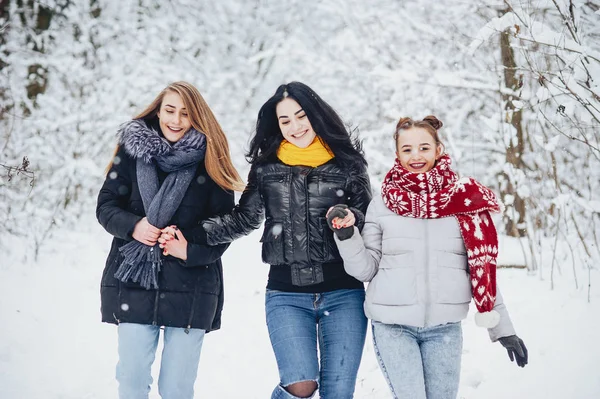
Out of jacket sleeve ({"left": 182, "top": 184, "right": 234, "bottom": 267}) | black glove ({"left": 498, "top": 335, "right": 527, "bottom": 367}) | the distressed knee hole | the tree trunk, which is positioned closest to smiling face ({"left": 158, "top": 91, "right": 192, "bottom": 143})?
jacket sleeve ({"left": 182, "top": 184, "right": 234, "bottom": 267})

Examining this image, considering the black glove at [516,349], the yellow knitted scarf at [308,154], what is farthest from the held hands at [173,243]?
the black glove at [516,349]

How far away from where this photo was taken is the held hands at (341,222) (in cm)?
260

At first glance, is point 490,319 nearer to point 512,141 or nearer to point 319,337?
point 319,337

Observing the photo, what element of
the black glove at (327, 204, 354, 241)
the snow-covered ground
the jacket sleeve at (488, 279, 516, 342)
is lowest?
the snow-covered ground

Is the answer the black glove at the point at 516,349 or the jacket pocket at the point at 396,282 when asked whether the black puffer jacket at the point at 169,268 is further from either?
the black glove at the point at 516,349

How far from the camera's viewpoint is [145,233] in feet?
9.12

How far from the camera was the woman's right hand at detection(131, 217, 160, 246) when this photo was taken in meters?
2.78

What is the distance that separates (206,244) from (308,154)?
79cm

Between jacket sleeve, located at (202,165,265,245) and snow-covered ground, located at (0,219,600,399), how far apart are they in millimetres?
1847

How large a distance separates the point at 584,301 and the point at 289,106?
3.28m

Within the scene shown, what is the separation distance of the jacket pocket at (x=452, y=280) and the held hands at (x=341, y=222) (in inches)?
19.6

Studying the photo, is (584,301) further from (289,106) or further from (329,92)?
(329,92)

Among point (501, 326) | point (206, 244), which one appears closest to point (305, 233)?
point (206, 244)

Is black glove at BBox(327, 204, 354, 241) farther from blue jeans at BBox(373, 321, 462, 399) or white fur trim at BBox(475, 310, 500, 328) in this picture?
white fur trim at BBox(475, 310, 500, 328)
